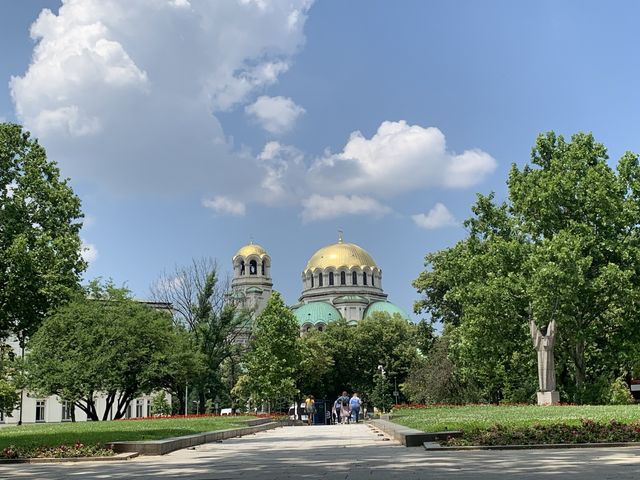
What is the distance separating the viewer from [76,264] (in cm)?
2242

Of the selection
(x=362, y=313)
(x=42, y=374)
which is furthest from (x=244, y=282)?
(x=42, y=374)

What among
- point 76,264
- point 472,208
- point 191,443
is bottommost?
point 191,443

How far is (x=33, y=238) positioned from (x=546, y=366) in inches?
816

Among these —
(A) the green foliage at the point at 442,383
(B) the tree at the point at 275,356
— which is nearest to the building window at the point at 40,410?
(B) the tree at the point at 275,356

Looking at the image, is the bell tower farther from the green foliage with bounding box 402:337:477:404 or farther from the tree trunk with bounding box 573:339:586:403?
the tree trunk with bounding box 573:339:586:403

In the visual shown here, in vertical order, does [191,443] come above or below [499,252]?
below

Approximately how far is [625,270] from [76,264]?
2245 centimetres

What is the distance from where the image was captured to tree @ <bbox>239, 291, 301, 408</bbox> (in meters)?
52.3

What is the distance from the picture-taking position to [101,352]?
39000 millimetres

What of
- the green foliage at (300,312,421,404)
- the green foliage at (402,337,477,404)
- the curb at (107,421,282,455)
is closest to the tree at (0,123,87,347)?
the curb at (107,421,282,455)

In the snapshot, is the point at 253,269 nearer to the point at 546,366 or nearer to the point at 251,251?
the point at 251,251

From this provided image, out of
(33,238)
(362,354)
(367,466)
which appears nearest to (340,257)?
(362,354)

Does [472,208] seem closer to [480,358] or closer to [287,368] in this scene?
[480,358]

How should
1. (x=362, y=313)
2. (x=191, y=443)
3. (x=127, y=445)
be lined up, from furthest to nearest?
(x=362, y=313)
(x=191, y=443)
(x=127, y=445)
